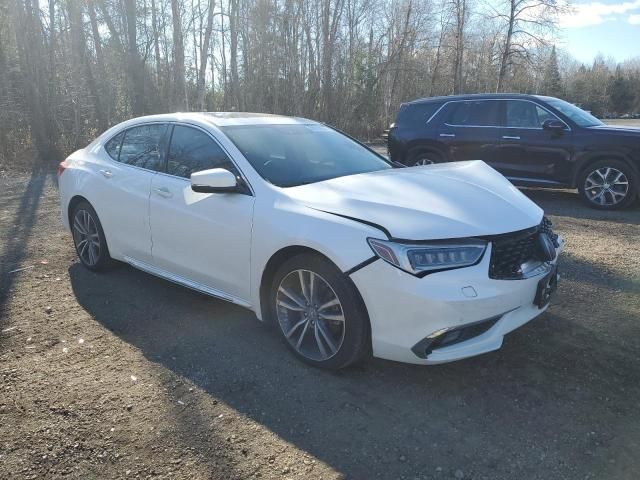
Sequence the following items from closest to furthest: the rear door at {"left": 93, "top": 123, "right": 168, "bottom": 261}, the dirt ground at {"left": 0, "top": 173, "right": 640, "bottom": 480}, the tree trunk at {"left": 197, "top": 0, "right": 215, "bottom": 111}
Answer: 1. the dirt ground at {"left": 0, "top": 173, "right": 640, "bottom": 480}
2. the rear door at {"left": 93, "top": 123, "right": 168, "bottom": 261}
3. the tree trunk at {"left": 197, "top": 0, "right": 215, "bottom": 111}

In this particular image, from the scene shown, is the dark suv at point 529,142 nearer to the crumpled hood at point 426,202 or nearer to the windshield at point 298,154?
the windshield at point 298,154

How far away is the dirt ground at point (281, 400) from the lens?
8.23ft

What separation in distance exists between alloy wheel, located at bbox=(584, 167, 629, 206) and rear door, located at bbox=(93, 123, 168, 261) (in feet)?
21.9

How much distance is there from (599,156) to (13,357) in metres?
8.13

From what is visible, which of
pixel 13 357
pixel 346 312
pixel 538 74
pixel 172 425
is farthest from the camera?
pixel 538 74

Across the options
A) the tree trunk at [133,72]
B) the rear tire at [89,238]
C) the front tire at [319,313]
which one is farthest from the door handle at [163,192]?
the tree trunk at [133,72]

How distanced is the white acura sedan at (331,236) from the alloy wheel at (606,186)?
4809 mm

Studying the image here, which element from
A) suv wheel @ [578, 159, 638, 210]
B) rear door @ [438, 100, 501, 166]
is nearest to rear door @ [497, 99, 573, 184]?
rear door @ [438, 100, 501, 166]

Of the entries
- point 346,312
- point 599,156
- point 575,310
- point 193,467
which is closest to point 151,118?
point 346,312

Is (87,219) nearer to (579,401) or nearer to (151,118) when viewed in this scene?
(151,118)

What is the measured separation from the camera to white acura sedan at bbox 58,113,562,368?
2879 mm

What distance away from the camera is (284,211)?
3.34 meters

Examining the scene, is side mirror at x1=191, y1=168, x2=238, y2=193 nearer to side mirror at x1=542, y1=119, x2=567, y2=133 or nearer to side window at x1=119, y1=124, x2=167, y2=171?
side window at x1=119, y1=124, x2=167, y2=171

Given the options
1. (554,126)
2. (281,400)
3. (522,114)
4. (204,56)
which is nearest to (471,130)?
(522,114)
